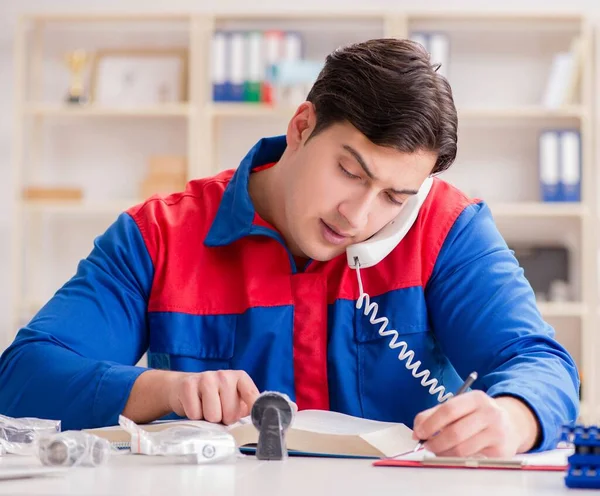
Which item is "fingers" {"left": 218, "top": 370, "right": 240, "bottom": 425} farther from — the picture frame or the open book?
the picture frame

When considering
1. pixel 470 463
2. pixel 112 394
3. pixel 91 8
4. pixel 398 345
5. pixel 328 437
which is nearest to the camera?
pixel 470 463

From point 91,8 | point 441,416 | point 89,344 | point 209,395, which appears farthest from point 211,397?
point 91,8

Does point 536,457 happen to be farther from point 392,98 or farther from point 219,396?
point 392,98

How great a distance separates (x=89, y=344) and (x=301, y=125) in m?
0.50

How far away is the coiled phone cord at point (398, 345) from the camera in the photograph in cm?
162

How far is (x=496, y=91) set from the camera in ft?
15.2

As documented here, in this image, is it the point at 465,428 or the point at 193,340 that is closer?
the point at 465,428

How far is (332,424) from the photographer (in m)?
1.27

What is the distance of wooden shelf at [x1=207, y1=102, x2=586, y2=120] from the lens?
4.34 m

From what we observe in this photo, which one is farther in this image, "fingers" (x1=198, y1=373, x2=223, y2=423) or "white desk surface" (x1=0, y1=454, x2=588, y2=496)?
"fingers" (x1=198, y1=373, x2=223, y2=423)

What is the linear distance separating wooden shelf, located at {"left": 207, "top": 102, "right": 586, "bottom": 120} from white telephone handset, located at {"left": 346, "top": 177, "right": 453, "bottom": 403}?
2.75m

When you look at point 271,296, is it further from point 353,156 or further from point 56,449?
point 56,449

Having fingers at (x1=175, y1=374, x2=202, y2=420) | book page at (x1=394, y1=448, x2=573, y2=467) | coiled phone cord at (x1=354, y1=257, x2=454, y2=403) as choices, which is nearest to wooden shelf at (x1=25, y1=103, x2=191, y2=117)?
coiled phone cord at (x1=354, y1=257, x2=454, y2=403)

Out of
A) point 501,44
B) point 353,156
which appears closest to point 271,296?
point 353,156
